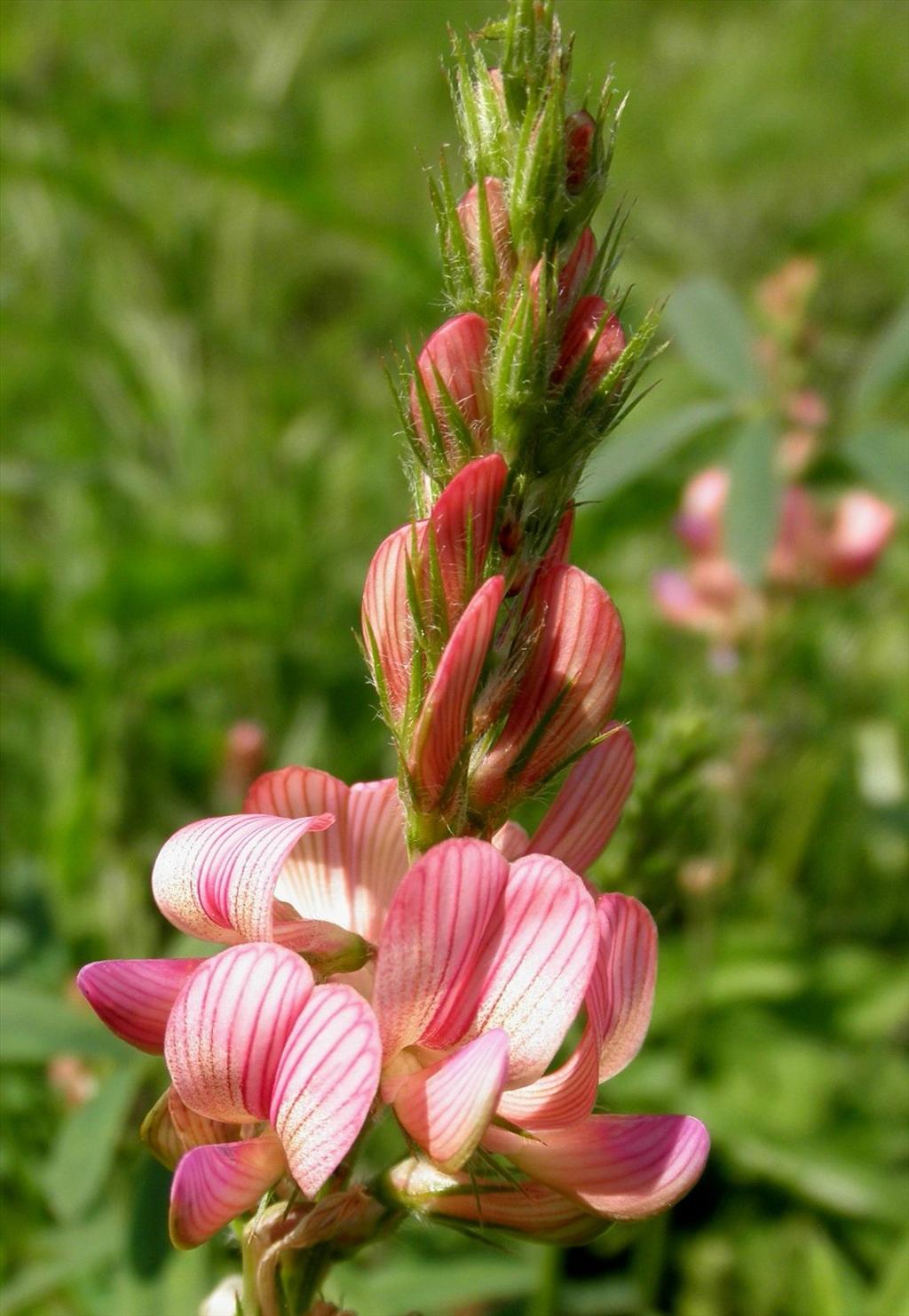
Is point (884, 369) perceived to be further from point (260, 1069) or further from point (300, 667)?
point (260, 1069)

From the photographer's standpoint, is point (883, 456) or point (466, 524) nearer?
point (466, 524)

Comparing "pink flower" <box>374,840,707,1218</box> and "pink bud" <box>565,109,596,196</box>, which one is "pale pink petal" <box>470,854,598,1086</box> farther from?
"pink bud" <box>565,109,596,196</box>

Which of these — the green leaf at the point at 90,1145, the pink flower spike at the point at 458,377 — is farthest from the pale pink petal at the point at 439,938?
the green leaf at the point at 90,1145

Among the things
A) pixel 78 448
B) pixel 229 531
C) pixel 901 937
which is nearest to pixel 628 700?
pixel 901 937

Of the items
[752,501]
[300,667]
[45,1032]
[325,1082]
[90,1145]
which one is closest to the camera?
[325,1082]

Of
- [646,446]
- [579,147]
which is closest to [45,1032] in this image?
[579,147]

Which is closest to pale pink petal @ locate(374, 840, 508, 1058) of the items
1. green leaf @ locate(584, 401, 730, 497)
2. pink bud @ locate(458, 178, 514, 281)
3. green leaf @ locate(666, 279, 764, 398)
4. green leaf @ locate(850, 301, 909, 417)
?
pink bud @ locate(458, 178, 514, 281)

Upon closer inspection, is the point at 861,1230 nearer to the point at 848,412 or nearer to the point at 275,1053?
the point at 848,412
